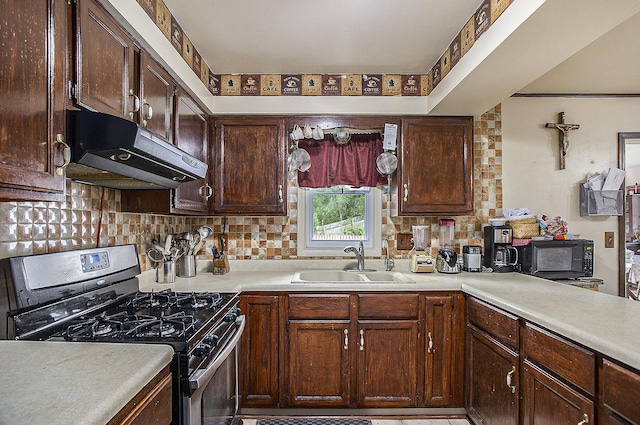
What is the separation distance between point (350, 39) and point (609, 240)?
8.52ft

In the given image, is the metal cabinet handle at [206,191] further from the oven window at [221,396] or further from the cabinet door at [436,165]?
the cabinet door at [436,165]

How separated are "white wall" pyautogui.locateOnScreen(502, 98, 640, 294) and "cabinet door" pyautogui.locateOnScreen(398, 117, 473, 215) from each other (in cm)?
49

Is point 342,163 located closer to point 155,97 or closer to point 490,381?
point 155,97

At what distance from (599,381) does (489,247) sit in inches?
67.0

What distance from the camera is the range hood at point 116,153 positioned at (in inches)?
49.3

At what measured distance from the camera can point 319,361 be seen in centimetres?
243

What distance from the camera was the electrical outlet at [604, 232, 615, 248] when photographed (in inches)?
120

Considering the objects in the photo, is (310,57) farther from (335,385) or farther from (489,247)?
(335,385)

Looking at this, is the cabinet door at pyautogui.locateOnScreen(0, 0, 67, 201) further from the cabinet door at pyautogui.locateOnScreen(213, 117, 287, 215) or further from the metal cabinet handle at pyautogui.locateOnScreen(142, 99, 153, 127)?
the cabinet door at pyautogui.locateOnScreen(213, 117, 287, 215)

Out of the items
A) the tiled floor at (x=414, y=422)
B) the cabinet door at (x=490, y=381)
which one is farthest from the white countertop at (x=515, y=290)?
the tiled floor at (x=414, y=422)

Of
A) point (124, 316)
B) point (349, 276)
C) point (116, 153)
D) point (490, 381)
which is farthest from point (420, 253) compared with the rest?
point (116, 153)

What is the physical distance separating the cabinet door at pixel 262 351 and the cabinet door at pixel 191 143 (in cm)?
73

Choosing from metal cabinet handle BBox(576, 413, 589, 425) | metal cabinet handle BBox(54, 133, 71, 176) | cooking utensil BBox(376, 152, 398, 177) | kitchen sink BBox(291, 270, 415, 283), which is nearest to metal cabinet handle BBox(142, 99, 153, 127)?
metal cabinet handle BBox(54, 133, 71, 176)

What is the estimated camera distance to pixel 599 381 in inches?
49.8
